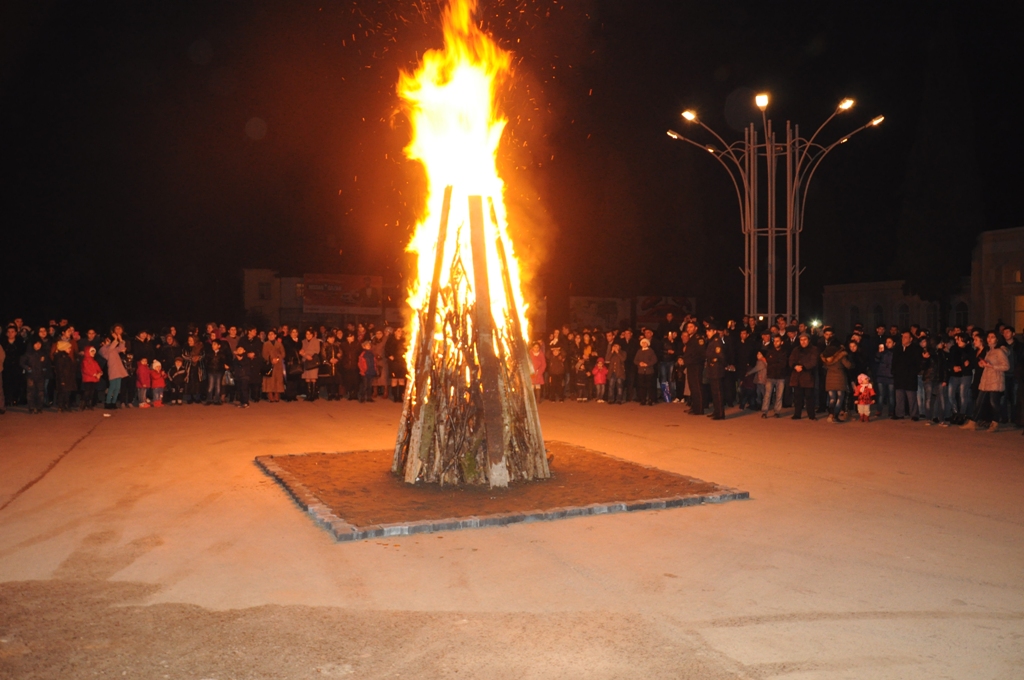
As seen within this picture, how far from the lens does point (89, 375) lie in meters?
18.2

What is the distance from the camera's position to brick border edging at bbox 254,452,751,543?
7.18m

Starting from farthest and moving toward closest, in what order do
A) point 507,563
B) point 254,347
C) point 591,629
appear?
point 254,347, point 507,563, point 591,629

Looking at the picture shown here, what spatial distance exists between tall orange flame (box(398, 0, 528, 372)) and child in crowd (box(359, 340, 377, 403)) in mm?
10601

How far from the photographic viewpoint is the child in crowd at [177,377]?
19859 mm

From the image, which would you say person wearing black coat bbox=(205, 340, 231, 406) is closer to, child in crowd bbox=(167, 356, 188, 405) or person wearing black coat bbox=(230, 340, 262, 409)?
person wearing black coat bbox=(230, 340, 262, 409)

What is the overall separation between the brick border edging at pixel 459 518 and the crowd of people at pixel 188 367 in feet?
36.2

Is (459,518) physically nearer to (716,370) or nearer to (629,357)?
(716,370)

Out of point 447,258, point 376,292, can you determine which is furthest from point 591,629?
point 376,292

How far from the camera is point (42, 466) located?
1070 centimetres

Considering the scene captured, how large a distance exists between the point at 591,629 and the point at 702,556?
1.87m

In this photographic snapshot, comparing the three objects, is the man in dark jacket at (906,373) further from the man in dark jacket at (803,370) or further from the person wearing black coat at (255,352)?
the person wearing black coat at (255,352)

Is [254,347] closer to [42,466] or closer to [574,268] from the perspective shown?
→ [42,466]

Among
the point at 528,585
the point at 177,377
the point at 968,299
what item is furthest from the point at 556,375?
the point at 968,299

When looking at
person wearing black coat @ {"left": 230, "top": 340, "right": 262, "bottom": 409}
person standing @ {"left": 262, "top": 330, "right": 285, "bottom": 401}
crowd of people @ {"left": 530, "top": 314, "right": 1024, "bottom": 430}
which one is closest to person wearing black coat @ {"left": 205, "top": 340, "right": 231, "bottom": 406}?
person wearing black coat @ {"left": 230, "top": 340, "right": 262, "bottom": 409}
